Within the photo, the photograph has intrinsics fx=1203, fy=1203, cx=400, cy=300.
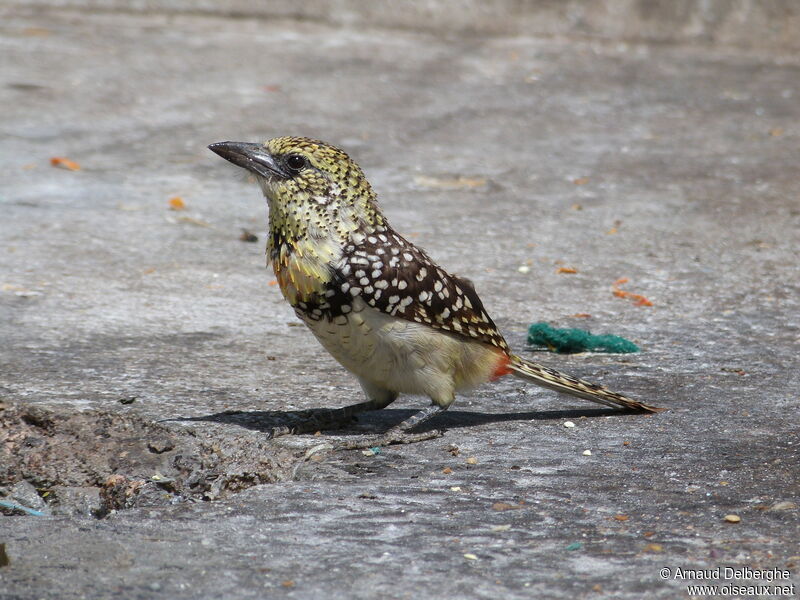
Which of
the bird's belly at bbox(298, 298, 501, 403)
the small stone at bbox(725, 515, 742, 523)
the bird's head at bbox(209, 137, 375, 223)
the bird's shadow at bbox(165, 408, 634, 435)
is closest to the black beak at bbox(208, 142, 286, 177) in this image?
the bird's head at bbox(209, 137, 375, 223)

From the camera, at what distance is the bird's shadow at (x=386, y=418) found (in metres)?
4.77

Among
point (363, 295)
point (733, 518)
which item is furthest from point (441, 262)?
point (733, 518)

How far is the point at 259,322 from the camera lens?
6211mm

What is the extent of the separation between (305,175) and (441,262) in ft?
8.59

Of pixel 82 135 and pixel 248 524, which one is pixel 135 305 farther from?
pixel 82 135

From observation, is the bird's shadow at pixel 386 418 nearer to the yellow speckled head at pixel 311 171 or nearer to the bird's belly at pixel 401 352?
the bird's belly at pixel 401 352

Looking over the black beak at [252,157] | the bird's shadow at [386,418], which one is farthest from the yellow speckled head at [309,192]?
the bird's shadow at [386,418]

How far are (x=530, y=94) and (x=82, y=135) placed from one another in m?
4.02

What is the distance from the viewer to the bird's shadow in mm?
4770

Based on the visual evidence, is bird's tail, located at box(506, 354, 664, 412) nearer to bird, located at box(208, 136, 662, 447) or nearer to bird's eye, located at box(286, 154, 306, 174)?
bird, located at box(208, 136, 662, 447)

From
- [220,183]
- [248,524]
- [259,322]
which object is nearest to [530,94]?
[220,183]

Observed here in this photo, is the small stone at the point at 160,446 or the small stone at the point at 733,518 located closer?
the small stone at the point at 733,518

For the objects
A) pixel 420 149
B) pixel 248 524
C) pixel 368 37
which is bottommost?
pixel 248 524

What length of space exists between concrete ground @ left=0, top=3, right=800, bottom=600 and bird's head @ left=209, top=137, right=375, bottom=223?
911 mm
